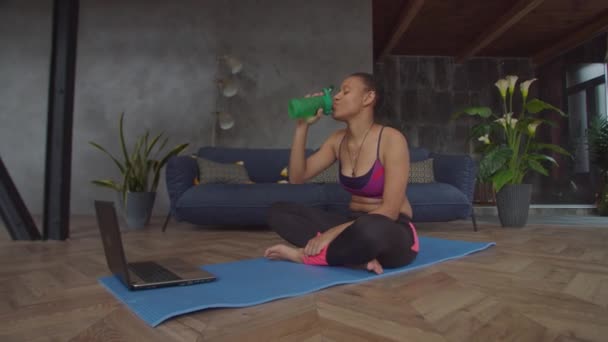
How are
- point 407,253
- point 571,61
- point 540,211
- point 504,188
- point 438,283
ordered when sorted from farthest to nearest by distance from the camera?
point 571,61 → point 540,211 → point 504,188 → point 407,253 → point 438,283

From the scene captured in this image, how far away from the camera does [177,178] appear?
2912mm

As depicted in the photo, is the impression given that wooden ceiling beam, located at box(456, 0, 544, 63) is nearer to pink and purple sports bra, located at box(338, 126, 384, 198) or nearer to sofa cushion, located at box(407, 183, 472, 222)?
sofa cushion, located at box(407, 183, 472, 222)

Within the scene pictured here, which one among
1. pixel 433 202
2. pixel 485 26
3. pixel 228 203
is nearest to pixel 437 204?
pixel 433 202

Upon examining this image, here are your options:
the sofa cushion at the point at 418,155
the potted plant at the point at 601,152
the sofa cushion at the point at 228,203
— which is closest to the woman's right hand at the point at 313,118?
the sofa cushion at the point at 228,203

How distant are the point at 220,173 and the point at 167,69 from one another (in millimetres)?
2264

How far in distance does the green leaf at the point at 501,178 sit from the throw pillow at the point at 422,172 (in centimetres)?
55

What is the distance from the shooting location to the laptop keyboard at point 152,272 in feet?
3.91

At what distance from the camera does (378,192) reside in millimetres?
1469

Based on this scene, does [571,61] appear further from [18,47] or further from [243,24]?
[18,47]

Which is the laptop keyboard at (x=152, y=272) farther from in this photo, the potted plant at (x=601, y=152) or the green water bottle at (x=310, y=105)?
the potted plant at (x=601, y=152)

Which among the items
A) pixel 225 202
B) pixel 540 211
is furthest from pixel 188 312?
pixel 540 211

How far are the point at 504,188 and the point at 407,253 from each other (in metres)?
2.30

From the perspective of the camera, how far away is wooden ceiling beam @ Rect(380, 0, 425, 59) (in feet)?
16.8

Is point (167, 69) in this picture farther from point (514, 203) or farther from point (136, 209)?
point (514, 203)
